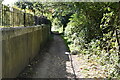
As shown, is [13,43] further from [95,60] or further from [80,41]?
[80,41]

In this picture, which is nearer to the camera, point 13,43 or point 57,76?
point 13,43

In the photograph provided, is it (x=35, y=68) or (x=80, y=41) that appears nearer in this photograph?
(x=35, y=68)

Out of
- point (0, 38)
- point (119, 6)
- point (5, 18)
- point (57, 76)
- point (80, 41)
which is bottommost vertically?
point (57, 76)

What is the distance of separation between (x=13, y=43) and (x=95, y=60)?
14.7 ft

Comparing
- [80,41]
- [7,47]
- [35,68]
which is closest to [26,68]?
[35,68]

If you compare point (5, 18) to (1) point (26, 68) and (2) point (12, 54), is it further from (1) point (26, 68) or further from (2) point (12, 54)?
(1) point (26, 68)

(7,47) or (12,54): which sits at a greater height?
(7,47)

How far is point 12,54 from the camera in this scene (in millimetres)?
4762

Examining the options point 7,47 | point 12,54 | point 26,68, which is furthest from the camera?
point 26,68

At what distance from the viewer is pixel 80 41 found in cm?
1077

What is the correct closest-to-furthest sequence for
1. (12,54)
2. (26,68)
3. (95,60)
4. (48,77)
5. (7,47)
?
(7,47), (12,54), (48,77), (26,68), (95,60)

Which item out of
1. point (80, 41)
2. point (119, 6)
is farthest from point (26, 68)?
point (80, 41)

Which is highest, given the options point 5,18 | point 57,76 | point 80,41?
point 5,18

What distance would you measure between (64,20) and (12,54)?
19473 millimetres
